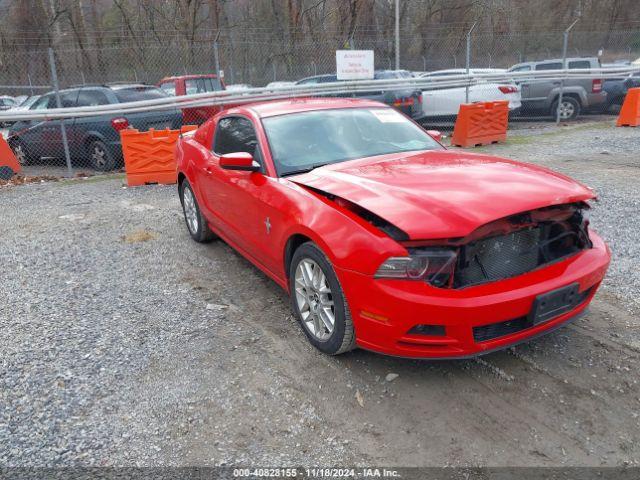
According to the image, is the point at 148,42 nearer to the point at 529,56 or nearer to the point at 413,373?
the point at 529,56

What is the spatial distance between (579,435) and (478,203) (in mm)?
1286

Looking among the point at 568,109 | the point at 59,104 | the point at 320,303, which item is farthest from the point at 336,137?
the point at 568,109

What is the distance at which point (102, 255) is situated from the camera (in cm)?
568

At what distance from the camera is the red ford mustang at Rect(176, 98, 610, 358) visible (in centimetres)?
278

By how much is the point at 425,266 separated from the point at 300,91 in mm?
9553

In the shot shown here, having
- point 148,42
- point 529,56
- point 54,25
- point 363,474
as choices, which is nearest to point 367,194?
point 363,474

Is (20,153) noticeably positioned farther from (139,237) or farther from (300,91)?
(139,237)

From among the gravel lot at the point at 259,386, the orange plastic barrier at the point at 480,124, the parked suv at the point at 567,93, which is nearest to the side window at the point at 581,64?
the parked suv at the point at 567,93

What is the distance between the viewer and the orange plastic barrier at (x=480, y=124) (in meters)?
11.5

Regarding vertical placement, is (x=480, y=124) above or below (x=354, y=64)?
below

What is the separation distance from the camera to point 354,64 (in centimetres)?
1241

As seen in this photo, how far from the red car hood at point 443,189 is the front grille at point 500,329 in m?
0.55

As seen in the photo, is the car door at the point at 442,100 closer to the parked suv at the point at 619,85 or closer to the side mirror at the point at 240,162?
the parked suv at the point at 619,85

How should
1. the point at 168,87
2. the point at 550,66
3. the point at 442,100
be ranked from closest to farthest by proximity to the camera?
the point at 168,87, the point at 442,100, the point at 550,66
